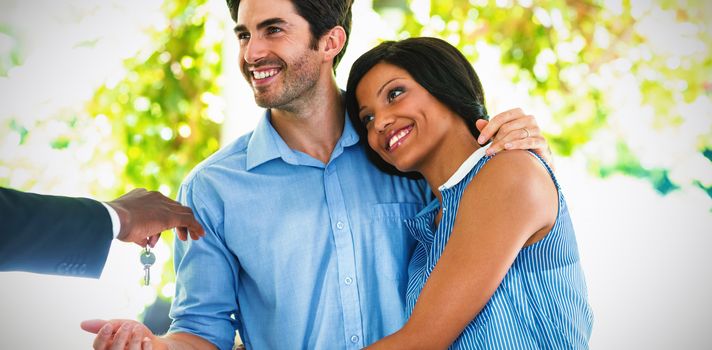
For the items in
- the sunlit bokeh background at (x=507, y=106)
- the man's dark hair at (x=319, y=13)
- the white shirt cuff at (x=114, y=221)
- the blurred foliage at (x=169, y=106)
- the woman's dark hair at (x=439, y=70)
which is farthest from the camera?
the blurred foliage at (x=169, y=106)

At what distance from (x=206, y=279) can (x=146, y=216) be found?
356mm

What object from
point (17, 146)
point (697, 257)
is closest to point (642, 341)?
point (697, 257)

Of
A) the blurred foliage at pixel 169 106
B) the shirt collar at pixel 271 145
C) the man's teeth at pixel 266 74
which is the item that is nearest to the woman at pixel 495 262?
the shirt collar at pixel 271 145

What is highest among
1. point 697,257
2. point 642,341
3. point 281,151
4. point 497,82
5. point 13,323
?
point 281,151

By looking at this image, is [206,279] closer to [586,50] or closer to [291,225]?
[291,225]

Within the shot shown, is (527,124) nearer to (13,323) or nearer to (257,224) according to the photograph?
(257,224)

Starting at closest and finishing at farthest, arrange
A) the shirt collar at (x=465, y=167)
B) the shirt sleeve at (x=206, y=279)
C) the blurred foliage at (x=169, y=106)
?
the shirt collar at (x=465, y=167) < the shirt sleeve at (x=206, y=279) < the blurred foliage at (x=169, y=106)

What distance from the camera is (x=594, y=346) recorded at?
8.70ft

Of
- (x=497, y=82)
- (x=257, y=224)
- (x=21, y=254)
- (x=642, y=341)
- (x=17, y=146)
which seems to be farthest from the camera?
(x=497, y=82)

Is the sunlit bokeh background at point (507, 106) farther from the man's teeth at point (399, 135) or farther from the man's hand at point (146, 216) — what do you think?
the man's teeth at point (399, 135)

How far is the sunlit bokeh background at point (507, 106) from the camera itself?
245 centimetres

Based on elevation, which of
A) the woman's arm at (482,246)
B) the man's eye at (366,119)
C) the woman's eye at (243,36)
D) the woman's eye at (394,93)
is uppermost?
the woman's eye at (243,36)

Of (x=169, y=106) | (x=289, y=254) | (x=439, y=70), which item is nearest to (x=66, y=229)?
(x=289, y=254)

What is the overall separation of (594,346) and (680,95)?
1.01 metres
